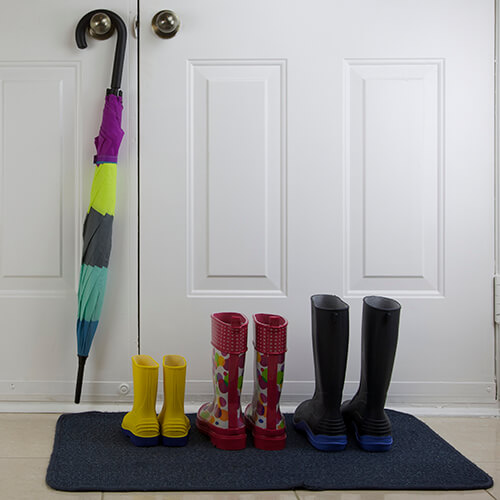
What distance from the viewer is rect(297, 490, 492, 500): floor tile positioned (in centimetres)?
81

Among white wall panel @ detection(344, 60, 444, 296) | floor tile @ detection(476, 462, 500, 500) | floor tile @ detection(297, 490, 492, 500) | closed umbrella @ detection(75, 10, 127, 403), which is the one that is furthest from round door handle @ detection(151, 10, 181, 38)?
floor tile @ detection(476, 462, 500, 500)

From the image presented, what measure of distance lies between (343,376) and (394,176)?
0.56m

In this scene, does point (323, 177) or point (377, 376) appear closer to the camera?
point (377, 376)

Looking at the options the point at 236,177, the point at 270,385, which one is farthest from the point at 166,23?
the point at 270,385

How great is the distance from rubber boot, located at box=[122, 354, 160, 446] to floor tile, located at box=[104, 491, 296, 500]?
170mm

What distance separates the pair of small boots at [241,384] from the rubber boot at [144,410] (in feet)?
0.44

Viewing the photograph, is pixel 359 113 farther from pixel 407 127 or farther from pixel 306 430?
pixel 306 430

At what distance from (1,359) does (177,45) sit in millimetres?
963

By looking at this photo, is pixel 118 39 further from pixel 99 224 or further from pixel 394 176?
pixel 394 176

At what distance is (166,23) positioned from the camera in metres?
1.17

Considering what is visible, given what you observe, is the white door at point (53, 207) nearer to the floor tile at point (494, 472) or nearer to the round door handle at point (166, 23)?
the round door handle at point (166, 23)

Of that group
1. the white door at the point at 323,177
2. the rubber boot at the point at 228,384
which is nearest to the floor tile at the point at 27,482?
the rubber boot at the point at 228,384

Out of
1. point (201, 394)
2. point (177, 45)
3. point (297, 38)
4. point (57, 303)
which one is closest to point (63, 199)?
point (57, 303)

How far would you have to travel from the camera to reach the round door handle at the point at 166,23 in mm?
1165
